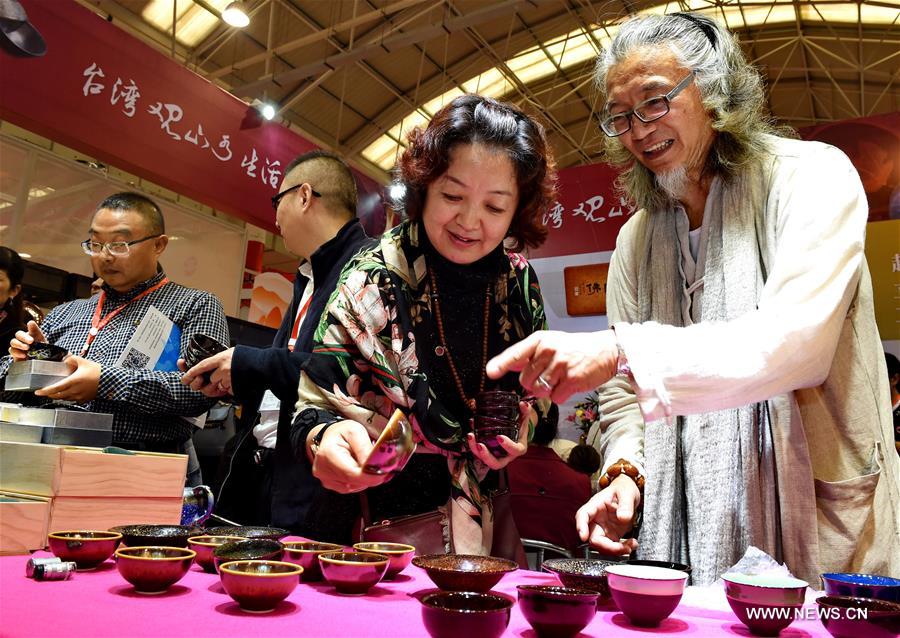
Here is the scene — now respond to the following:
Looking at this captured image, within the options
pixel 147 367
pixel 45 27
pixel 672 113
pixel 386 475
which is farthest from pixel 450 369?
pixel 45 27

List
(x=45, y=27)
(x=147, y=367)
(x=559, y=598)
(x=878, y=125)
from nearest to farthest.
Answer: (x=559, y=598), (x=147, y=367), (x=45, y=27), (x=878, y=125)

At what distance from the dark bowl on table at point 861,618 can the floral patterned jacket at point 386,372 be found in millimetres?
640

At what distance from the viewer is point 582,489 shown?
121 inches

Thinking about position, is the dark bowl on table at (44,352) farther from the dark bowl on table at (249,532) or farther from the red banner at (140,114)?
the red banner at (140,114)

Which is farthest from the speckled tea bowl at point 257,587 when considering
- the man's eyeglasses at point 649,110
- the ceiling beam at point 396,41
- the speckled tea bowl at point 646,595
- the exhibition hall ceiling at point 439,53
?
the ceiling beam at point 396,41

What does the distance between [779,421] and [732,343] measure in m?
0.27

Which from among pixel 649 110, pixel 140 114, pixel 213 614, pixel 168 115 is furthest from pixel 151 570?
pixel 168 115

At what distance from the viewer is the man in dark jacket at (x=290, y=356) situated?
5.58 feet

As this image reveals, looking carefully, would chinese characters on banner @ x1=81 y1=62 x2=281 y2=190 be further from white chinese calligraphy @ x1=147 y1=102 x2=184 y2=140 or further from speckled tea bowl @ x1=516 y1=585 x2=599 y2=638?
speckled tea bowl @ x1=516 y1=585 x2=599 y2=638

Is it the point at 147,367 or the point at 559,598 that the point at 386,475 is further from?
the point at 147,367

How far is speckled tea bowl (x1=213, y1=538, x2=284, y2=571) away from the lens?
2.89 feet

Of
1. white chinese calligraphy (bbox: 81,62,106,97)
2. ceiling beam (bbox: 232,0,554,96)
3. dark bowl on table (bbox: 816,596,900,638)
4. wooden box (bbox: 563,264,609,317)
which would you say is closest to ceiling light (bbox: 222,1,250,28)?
ceiling beam (bbox: 232,0,554,96)

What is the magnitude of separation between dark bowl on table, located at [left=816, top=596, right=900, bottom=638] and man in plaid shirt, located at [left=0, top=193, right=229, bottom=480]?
197 centimetres

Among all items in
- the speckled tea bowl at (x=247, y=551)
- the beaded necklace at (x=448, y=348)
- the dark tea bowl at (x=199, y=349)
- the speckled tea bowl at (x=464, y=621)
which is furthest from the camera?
the dark tea bowl at (x=199, y=349)
